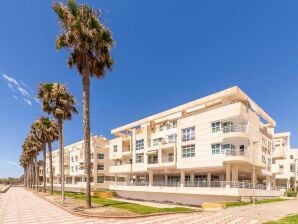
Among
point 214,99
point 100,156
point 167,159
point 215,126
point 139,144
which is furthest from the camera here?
point 100,156

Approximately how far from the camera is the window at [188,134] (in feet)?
140

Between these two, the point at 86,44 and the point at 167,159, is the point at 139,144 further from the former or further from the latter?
the point at 86,44

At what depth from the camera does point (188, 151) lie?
43.0 meters

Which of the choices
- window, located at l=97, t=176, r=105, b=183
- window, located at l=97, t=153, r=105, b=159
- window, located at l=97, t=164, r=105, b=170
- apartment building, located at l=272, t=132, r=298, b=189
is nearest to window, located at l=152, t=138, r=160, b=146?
window, located at l=97, t=153, r=105, b=159

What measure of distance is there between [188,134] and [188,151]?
2443mm

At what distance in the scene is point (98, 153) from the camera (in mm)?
76062

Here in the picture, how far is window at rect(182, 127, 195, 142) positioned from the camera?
4253 cm

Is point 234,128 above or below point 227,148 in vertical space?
above

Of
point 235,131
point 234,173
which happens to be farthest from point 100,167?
point 235,131

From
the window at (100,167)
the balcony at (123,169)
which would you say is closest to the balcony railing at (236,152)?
the balcony at (123,169)

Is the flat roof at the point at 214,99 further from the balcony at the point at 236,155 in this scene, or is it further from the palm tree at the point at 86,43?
the palm tree at the point at 86,43

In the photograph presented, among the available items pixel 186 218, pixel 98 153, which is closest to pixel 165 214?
pixel 186 218

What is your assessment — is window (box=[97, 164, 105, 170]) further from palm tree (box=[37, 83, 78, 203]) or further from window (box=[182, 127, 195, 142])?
window (box=[182, 127, 195, 142])

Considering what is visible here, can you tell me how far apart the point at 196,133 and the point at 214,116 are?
13.0ft
